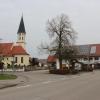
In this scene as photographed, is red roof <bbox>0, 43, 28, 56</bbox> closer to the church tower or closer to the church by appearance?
the church

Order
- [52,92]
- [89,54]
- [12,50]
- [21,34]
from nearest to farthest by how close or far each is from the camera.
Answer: [52,92] < [12,50] < [89,54] < [21,34]

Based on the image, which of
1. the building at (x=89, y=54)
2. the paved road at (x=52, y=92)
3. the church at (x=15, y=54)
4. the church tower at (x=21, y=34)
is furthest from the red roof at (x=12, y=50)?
the paved road at (x=52, y=92)

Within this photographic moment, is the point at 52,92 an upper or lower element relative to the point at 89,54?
lower

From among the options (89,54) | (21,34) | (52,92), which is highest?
(21,34)

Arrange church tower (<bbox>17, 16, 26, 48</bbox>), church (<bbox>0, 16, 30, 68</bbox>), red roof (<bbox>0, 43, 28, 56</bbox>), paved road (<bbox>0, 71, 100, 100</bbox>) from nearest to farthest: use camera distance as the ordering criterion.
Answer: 1. paved road (<bbox>0, 71, 100, 100</bbox>)
2. church (<bbox>0, 16, 30, 68</bbox>)
3. red roof (<bbox>0, 43, 28, 56</bbox>)
4. church tower (<bbox>17, 16, 26, 48</bbox>)

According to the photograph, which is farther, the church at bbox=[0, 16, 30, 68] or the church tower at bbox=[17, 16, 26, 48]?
the church tower at bbox=[17, 16, 26, 48]

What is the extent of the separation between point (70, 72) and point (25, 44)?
65.7 m

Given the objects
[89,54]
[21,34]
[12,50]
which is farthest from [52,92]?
[21,34]

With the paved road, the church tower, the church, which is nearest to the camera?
the paved road

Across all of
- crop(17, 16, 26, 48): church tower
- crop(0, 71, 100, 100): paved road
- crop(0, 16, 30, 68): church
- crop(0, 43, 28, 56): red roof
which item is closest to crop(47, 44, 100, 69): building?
crop(0, 16, 30, 68): church

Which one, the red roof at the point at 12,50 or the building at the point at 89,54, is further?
the building at the point at 89,54

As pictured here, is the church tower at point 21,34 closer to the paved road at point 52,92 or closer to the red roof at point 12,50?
the red roof at point 12,50

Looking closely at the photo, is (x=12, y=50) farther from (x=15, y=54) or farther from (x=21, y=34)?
(x=21, y=34)

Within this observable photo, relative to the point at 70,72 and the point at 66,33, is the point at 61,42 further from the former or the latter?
the point at 70,72
